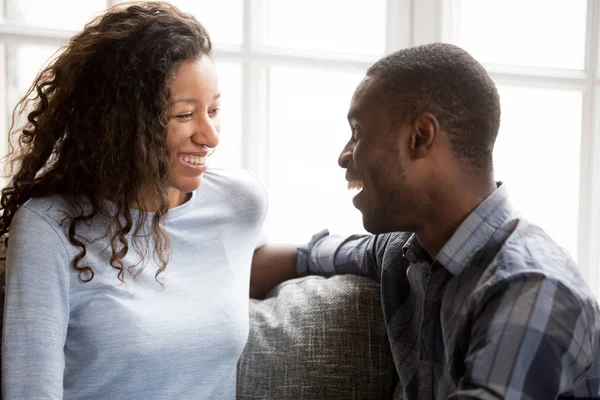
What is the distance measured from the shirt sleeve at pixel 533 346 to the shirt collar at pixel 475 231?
0.48 ft

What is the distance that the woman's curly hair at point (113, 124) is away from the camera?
1438 millimetres

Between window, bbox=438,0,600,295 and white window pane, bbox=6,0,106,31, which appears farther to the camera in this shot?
window, bbox=438,0,600,295

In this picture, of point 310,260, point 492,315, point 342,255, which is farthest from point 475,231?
point 310,260

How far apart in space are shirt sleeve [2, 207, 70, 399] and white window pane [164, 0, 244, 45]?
85 centimetres

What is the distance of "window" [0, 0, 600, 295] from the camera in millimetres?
2082

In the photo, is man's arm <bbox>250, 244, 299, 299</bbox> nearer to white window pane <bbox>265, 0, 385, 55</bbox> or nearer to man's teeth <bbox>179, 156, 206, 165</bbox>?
man's teeth <bbox>179, 156, 206, 165</bbox>

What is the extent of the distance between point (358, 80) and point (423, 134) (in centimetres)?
102

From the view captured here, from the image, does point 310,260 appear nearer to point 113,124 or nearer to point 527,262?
point 113,124

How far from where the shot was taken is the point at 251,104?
2.07 m

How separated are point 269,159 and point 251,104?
0.17m

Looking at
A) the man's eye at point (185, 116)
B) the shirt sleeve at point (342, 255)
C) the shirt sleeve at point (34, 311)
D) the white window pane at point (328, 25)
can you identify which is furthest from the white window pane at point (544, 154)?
the shirt sleeve at point (34, 311)

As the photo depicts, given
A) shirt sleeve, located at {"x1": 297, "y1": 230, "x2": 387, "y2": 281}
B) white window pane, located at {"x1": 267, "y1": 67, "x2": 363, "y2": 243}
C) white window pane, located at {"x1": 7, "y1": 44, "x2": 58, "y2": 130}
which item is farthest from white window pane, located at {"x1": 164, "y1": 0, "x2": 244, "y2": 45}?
shirt sleeve, located at {"x1": 297, "y1": 230, "x2": 387, "y2": 281}

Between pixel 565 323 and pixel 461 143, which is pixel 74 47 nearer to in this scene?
pixel 461 143

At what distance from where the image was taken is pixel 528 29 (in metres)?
2.21
